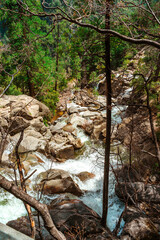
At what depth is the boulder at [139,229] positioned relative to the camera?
464 centimetres

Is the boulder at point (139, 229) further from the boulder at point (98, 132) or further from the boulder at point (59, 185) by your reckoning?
the boulder at point (98, 132)

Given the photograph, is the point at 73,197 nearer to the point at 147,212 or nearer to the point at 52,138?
the point at 147,212

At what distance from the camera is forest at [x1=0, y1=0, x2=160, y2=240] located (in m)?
2.72

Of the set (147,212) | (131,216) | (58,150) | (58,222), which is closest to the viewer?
(58,222)

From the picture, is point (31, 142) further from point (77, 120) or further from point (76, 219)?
point (76, 219)

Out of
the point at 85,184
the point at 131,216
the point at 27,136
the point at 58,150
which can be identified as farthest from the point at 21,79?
the point at 131,216

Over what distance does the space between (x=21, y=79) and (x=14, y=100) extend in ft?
9.77

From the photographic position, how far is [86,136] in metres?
11.4

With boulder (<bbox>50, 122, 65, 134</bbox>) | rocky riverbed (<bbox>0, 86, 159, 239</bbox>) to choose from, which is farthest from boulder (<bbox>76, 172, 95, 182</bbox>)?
boulder (<bbox>50, 122, 65, 134</bbox>)

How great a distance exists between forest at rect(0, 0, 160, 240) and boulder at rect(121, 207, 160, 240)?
28mm

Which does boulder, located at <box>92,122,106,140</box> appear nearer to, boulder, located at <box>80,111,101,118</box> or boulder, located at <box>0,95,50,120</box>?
boulder, located at <box>80,111,101,118</box>

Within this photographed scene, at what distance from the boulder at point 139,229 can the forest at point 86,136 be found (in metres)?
0.03

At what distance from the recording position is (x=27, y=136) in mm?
9258

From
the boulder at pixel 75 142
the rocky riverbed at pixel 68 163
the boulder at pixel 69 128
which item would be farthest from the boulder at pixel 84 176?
the boulder at pixel 69 128
